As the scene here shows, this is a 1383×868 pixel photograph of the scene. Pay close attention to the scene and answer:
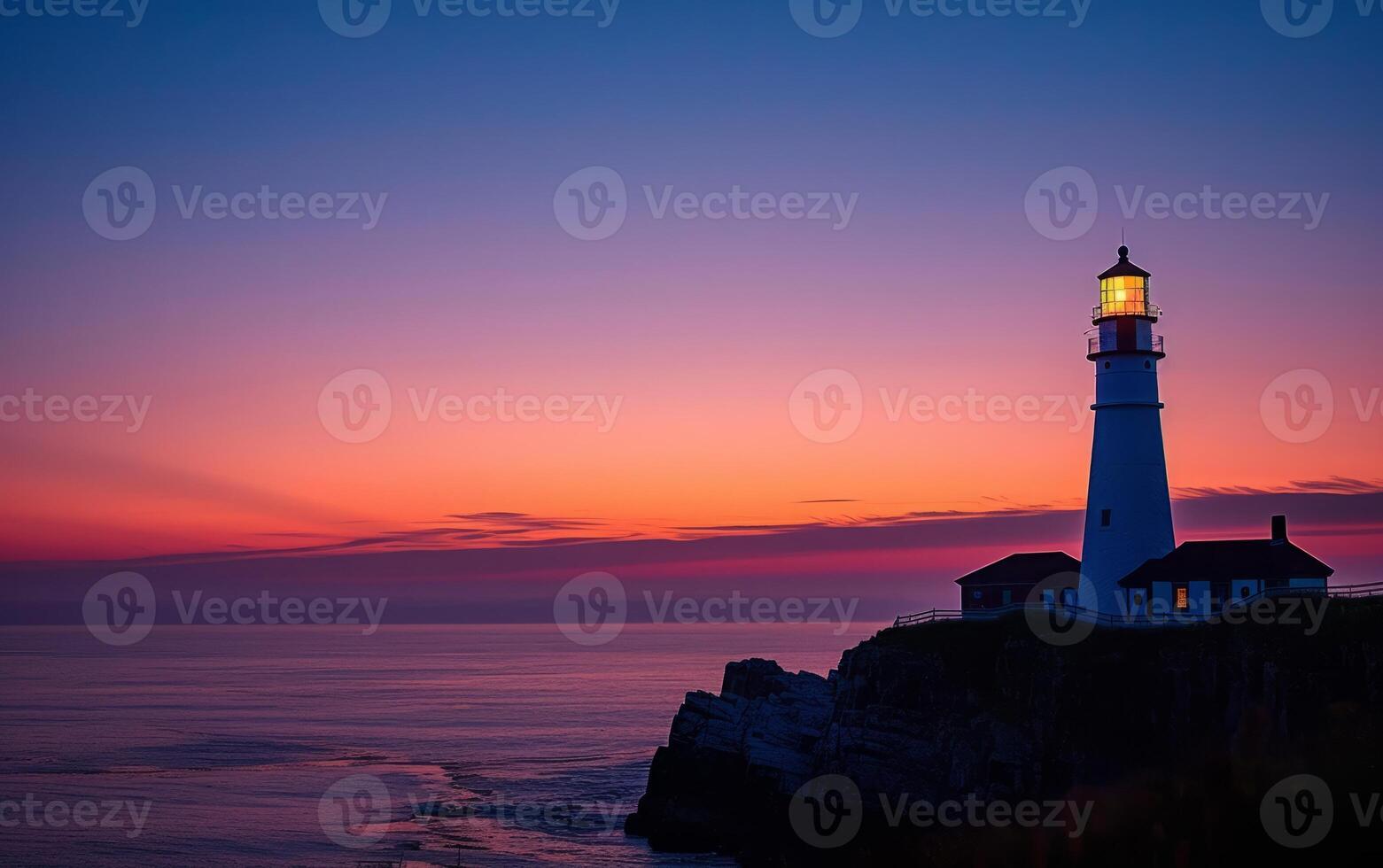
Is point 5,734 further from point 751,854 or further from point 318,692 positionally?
point 751,854

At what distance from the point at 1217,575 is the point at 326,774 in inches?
1648

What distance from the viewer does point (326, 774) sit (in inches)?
2322

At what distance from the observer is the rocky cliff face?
3816 cm

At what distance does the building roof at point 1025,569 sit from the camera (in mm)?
54500

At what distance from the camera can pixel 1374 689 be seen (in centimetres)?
3797

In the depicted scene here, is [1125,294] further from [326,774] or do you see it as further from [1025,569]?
[326,774]

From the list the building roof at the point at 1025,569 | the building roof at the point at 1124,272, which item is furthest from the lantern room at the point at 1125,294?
the building roof at the point at 1025,569

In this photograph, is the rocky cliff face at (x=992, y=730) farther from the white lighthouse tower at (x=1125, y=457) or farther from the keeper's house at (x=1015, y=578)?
the keeper's house at (x=1015, y=578)

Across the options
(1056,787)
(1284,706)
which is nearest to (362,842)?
(1056,787)

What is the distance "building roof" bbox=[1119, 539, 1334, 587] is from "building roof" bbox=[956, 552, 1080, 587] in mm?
5805

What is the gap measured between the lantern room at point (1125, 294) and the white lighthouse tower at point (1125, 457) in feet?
0.12

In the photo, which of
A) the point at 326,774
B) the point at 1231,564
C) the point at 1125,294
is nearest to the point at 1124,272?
the point at 1125,294

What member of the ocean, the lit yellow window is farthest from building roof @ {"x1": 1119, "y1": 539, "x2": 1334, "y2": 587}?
the ocean

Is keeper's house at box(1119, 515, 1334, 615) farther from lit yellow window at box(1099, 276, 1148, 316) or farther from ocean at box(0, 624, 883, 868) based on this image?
ocean at box(0, 624, 883, 868)
